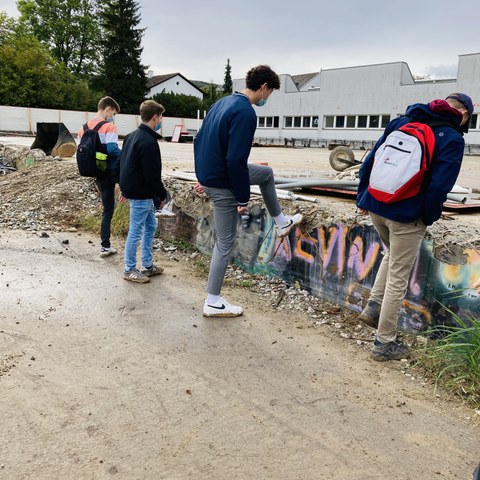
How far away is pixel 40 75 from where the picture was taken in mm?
40188

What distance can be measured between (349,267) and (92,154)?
330 cm

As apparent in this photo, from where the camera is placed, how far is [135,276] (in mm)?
5215

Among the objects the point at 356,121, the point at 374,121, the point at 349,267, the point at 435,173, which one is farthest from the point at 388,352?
the point at 356,121

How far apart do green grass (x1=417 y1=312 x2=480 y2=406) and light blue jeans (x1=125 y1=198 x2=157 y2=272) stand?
119 inches

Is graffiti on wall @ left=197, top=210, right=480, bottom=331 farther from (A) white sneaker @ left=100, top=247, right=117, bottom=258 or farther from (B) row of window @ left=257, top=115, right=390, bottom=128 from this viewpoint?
(B) row of window @ left=257, top=115, right=390, bottom=128

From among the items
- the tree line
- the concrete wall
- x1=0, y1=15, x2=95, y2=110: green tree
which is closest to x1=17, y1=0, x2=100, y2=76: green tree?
the tree line

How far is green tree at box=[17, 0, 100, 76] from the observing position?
5381cm

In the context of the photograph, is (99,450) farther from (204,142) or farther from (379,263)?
(379,263)

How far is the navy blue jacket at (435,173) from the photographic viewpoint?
3094 mm

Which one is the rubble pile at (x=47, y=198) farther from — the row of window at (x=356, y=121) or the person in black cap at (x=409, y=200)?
the row of window at (x=356, y=121)

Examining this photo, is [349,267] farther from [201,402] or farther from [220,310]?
[201,402]

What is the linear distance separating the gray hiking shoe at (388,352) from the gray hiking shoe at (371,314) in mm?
283

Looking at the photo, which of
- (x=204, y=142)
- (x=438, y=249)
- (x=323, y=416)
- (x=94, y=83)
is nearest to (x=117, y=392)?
(x=323, y=416)

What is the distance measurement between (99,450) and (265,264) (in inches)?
128
